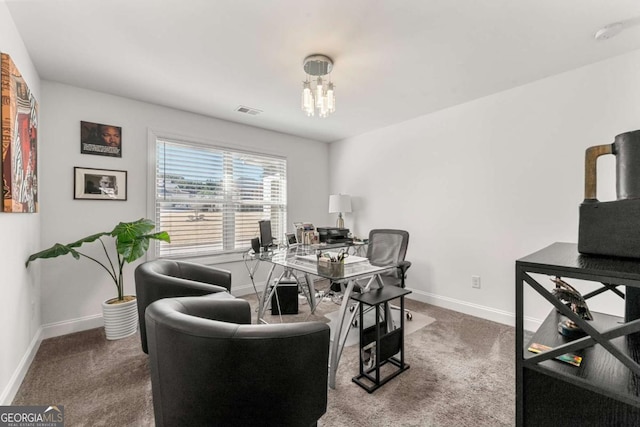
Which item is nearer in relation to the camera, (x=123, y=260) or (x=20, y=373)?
(x=20, y=373)

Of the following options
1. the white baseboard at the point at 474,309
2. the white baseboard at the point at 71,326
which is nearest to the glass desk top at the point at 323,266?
the white baseboard at the point at 474,309

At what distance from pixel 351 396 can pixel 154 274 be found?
Result: 163cm

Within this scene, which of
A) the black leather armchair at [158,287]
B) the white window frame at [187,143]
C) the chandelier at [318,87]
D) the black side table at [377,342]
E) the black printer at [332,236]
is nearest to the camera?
the black side table at [377,342]

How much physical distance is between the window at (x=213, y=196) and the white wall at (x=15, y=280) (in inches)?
44.0

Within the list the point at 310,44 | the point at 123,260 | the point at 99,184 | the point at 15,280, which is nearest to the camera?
the point at 15,280

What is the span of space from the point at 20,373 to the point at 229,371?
6.66 feet

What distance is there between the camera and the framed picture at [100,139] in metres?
2.77

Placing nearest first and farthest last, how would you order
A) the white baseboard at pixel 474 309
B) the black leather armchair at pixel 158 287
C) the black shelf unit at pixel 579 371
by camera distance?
the black shelf unit at pixel 579 371 → the black leather armchair at pixel 158 287 → the white baseboard at pixel 474 309

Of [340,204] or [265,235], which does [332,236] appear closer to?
[340,204]

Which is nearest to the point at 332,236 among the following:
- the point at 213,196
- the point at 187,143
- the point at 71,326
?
the point at 213,196

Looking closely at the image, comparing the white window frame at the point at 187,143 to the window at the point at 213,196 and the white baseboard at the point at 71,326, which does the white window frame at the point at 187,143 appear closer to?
the window at the point at 213,196

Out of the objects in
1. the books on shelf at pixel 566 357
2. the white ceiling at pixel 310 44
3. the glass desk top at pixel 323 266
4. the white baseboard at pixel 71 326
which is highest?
the white ceiling at pixel 310 44

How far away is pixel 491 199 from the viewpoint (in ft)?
9.77

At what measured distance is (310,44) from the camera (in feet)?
6.63
